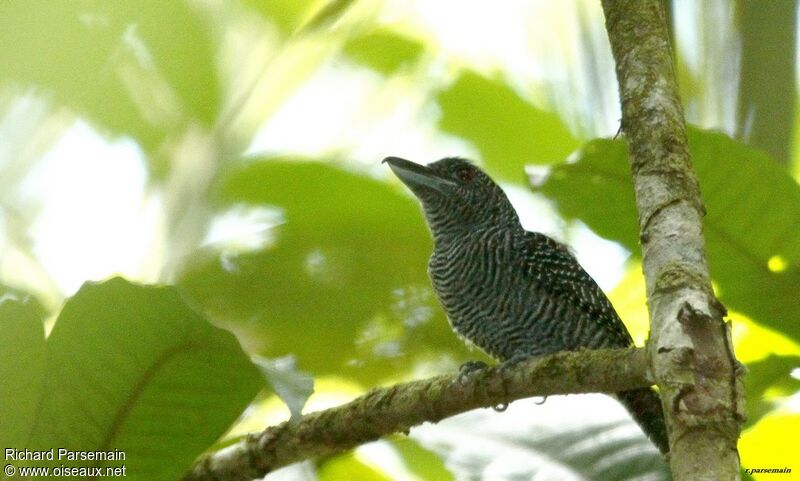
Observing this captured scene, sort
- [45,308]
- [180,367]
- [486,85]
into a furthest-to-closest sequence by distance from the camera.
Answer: [486,85]
[45,308]
[180,367]

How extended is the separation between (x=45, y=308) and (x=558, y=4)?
1.79m

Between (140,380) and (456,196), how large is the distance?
1975 millimetres

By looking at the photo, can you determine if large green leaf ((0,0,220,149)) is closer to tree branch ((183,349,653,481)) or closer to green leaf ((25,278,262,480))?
green leaf ((25,278,262,480))

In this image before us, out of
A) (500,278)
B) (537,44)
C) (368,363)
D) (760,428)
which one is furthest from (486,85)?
(760,428)

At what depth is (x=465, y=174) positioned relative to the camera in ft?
13.7

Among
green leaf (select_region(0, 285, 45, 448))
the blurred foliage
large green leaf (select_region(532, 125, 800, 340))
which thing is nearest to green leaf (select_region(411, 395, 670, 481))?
the blurred foliage

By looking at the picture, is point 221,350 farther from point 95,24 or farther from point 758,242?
point 758,242

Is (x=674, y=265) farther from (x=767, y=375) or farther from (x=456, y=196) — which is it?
(x=456, y=196)

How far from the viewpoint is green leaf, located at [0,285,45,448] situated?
206cm

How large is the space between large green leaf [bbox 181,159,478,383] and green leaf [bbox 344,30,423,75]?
58 centimetres

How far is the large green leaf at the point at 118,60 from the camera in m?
1.71

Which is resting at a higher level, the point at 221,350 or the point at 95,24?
the point at 95,24

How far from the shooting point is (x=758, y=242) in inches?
111

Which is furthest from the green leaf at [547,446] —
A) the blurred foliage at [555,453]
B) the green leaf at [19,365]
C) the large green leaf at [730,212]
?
the green leaf at [19,365]
